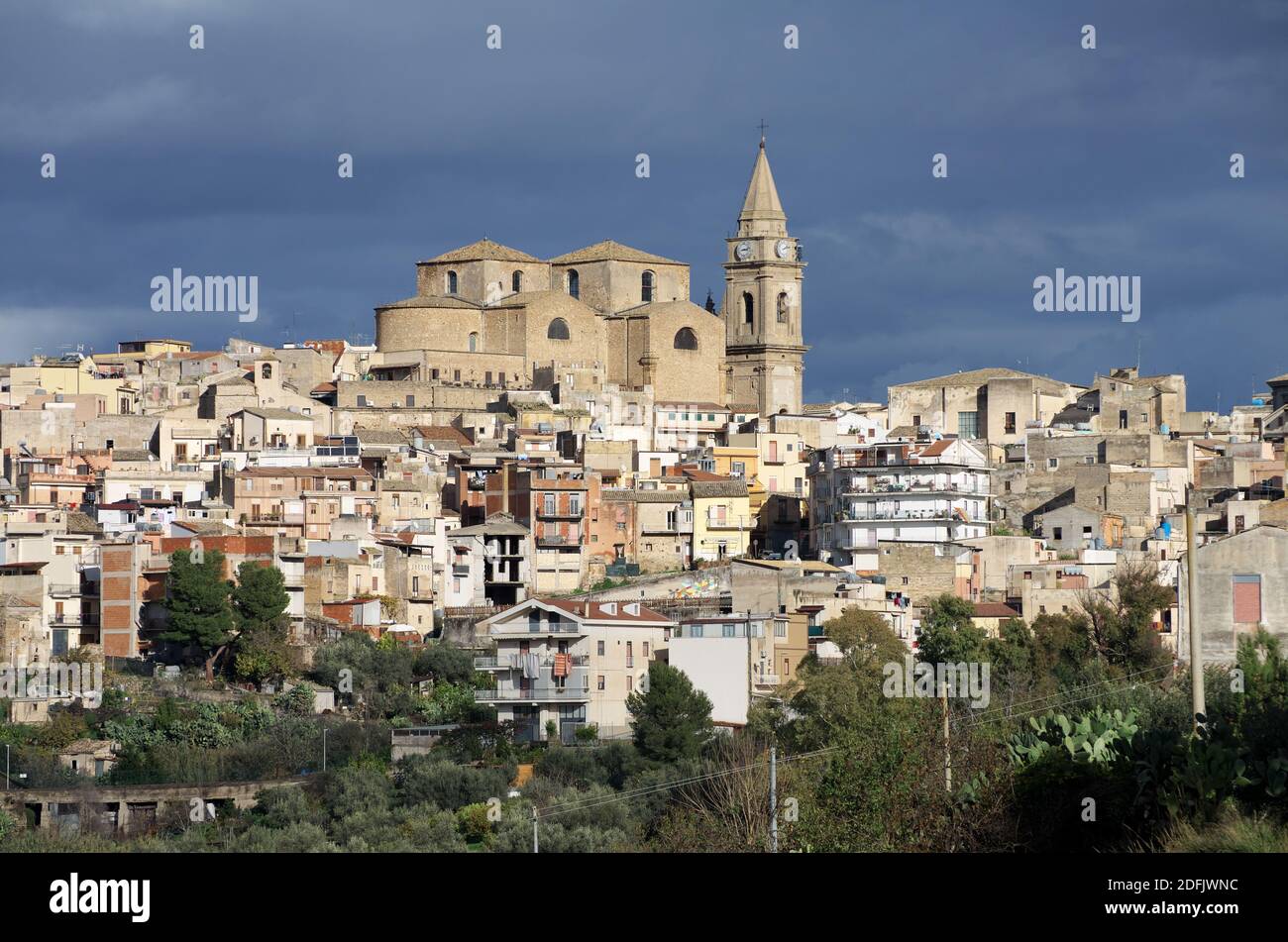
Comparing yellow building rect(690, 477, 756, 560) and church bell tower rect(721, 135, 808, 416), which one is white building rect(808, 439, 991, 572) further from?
church bell tower rect(721, 135, 808, 416)

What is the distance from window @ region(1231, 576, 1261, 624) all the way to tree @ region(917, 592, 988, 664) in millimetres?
4820

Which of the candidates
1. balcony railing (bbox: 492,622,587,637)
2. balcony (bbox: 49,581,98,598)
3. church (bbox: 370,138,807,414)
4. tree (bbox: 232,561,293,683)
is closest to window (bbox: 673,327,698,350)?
church (bbox: 370,138,807,414)

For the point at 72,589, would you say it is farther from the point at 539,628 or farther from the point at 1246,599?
the point at 1246,599

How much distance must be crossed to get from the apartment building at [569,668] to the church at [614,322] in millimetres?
33742

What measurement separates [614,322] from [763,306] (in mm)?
6627

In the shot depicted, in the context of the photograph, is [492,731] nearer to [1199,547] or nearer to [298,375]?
[1199,547]

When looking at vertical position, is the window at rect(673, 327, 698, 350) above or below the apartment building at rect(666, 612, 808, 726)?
above

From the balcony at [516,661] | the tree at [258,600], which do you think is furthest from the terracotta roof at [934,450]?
the tree at [258,600]

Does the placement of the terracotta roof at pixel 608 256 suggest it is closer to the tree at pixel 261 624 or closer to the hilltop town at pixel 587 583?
the hilltop town at pixel 587 583

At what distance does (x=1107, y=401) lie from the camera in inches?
2859

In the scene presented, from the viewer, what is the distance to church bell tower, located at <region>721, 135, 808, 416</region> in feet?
276

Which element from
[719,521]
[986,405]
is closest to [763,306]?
[986,405]
